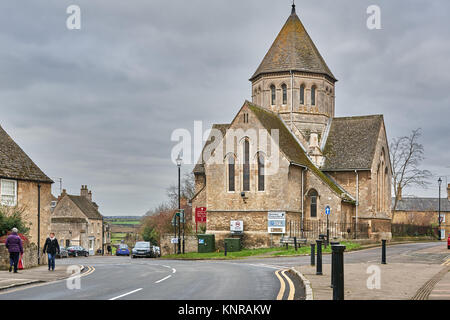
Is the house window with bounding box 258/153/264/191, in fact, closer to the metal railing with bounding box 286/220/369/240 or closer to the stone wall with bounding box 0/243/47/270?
the metal railing with bounding box 286/220/369/240

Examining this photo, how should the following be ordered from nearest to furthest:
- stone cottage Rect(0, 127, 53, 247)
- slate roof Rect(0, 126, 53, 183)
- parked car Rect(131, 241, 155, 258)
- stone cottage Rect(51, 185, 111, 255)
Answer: stone cottage Rect(0, 127, 53, 247)
slate roof Rect(0, 126, 53, 183)
parked car Rect(131, 241, 155, 258)
stone cottage Rect(51, 185, 111, 255)

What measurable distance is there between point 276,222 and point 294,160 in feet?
17.4

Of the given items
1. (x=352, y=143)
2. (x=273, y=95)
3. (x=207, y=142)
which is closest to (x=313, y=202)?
(x=352, y=143)

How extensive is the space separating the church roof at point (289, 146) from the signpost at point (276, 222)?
4.18 metres

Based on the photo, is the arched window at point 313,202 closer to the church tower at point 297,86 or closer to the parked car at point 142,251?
the church tower at point 297,86

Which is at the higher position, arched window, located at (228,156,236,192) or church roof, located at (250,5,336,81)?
church roof, located at (250,5,336,81)

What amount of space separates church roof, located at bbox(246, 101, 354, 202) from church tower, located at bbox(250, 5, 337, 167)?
8.08 ft

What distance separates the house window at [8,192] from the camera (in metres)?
30.0

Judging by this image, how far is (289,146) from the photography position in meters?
45.0

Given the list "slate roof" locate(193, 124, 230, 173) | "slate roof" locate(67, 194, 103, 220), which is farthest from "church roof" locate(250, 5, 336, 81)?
"slate roof" locate(67, 194, 103, 220)

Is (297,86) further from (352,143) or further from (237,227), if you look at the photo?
(237,227)

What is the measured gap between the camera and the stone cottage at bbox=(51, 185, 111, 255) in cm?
7331
